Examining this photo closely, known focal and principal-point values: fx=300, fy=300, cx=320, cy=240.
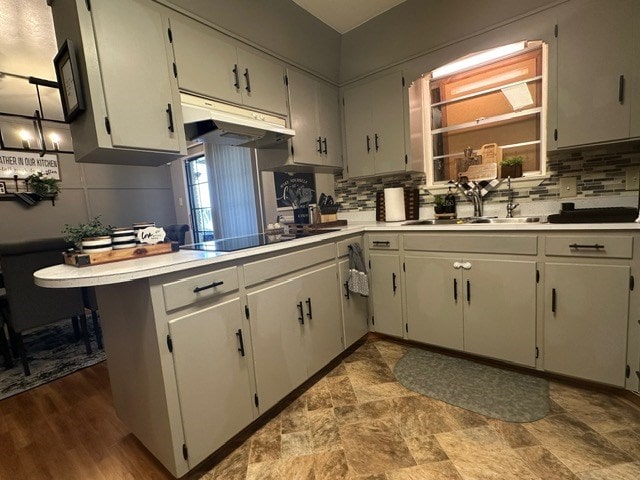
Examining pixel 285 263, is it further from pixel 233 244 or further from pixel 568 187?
pixel 568 187

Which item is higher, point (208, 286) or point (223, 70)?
point (223, 70)

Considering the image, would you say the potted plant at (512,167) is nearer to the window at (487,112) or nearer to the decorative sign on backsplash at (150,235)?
the window at (487,112)

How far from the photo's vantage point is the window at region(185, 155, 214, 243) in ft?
18.1

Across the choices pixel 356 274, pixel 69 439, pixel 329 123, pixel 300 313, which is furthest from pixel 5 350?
pixel 329 123

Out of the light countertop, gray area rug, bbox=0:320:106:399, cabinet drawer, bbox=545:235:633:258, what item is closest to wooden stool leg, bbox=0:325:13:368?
gray area rug, bbox=0:320:106:399

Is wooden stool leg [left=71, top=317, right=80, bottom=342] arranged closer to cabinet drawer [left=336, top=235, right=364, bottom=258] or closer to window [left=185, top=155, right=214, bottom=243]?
window [left=185, top=155, right=214, bottom=243]

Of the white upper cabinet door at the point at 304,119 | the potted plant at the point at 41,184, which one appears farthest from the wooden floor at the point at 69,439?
the potted plant at the point at 41,184

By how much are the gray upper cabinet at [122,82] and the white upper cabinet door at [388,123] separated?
5.42ft

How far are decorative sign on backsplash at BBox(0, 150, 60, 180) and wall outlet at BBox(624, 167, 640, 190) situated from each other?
6509 millimetres

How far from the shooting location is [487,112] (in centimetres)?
243

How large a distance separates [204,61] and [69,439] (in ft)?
7.45

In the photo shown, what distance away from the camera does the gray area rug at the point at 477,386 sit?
→ 1.61m

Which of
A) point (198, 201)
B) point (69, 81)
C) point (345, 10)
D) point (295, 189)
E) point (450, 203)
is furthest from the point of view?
point (198, 201)

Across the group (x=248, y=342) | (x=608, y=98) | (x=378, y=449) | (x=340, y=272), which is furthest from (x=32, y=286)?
(x=608, y=98)
